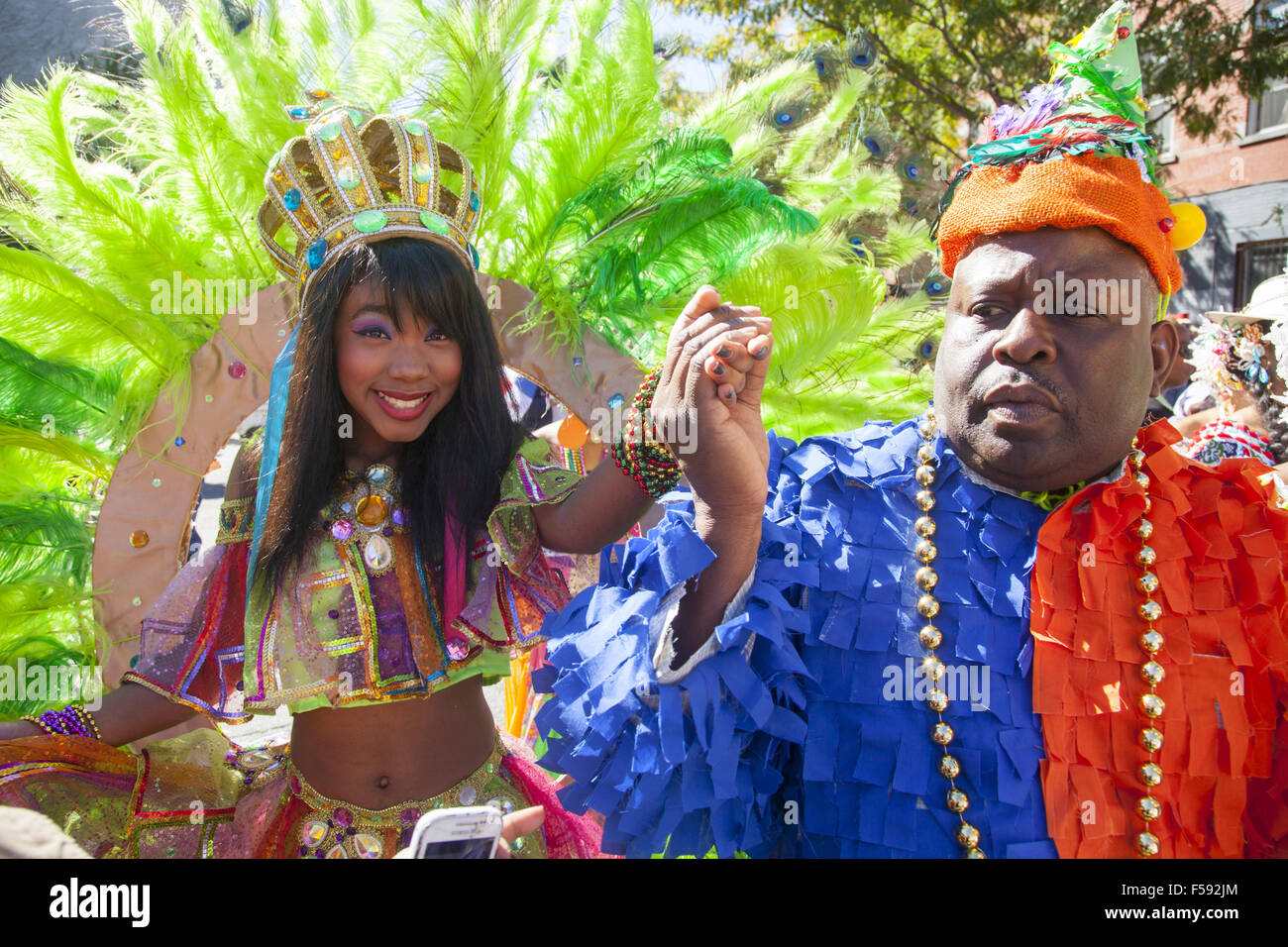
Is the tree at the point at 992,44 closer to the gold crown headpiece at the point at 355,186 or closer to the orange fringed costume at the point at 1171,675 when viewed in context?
the gold crown headpiece at the point at 355,186

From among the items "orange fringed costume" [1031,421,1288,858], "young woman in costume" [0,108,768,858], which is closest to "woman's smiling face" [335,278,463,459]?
"young woman in costume" [0,108,768,858]

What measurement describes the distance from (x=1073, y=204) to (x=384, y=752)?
158 cm

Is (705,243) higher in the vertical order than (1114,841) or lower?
higher

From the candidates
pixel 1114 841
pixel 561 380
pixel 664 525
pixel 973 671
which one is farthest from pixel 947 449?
pixel 561 380

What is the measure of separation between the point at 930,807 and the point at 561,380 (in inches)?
50.5

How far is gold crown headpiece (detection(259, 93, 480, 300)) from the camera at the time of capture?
6.22ft

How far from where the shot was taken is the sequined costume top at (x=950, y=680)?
52.9 inches

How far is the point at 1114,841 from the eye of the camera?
137 centimetres

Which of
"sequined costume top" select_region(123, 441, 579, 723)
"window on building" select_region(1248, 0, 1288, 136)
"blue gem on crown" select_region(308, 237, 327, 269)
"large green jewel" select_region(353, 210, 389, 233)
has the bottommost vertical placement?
"sequined costume top" select_region(123, 441, 579, 723)

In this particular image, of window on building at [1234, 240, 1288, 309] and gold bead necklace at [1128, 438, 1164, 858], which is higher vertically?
window on building at [1234, 240, 1288, 309]

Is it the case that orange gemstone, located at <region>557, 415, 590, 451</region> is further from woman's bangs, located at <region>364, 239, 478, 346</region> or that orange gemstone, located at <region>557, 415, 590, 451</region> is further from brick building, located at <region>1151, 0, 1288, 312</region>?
brick building, located at <region>1151, 0, 1288, 312</region>

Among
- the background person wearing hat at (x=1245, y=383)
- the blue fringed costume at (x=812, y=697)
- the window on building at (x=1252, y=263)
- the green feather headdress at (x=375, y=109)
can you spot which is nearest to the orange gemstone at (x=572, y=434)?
the green feather headdress at (x=375, y=109)

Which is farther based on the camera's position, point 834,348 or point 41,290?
point 834,348
